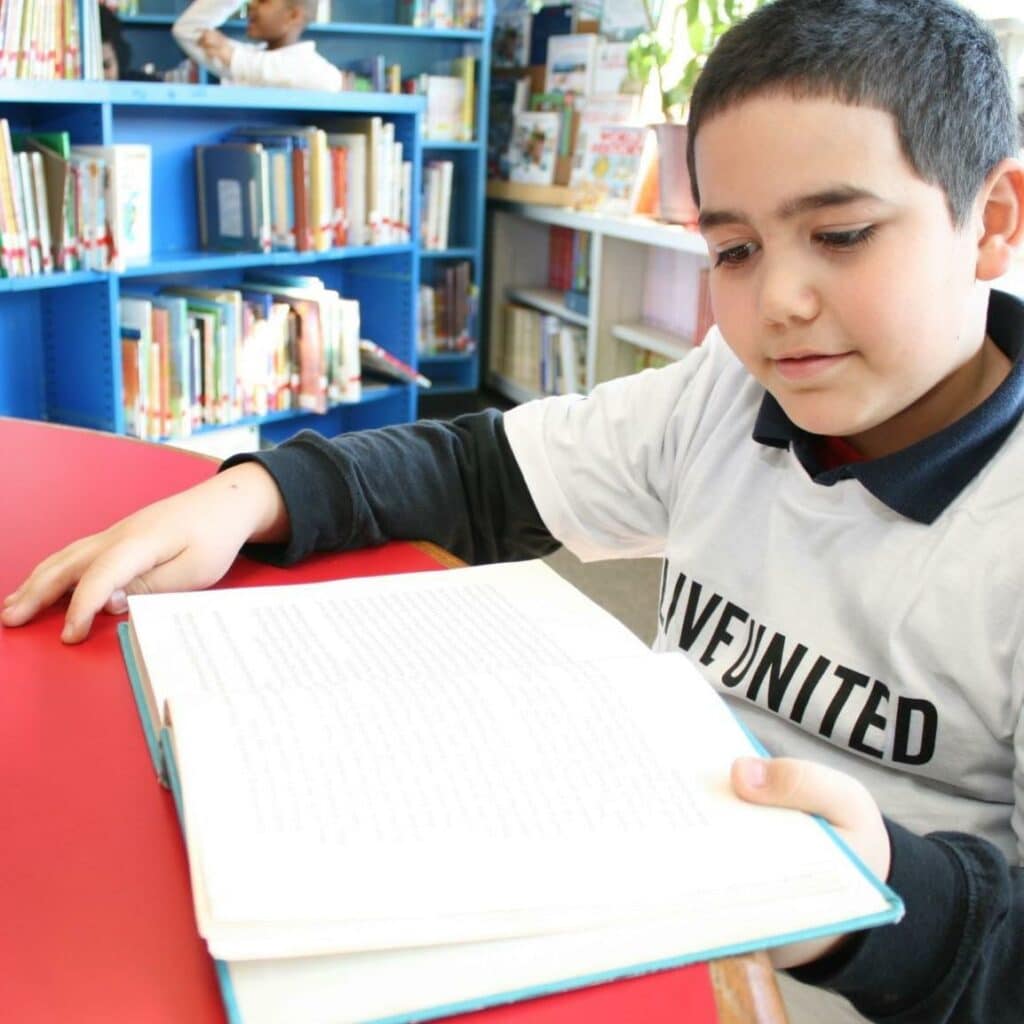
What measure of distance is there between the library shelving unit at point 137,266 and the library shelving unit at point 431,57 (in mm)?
694

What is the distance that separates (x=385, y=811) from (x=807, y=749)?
0.38 meters

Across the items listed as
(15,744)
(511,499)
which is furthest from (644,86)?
(15,744)

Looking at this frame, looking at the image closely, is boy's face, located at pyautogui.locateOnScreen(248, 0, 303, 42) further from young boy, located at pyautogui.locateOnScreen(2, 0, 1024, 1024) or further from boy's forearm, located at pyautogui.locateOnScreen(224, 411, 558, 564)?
young boy, located at pyautogui.locateOnScreen(2, 0, 1024, 1024)

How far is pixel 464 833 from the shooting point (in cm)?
44

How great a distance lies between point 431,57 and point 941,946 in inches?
169

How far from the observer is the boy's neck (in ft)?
2.47

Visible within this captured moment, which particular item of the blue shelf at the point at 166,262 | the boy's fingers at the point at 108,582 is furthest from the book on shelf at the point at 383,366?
the boy's fingers at the point at 108,582

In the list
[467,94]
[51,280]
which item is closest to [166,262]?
[51,280]

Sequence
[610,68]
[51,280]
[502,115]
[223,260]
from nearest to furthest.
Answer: [51,280] < [223,260] < [610,68] < [502,115]

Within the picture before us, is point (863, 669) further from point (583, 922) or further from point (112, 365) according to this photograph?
point (112, 365)

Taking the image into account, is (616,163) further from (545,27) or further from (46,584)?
(46,584)

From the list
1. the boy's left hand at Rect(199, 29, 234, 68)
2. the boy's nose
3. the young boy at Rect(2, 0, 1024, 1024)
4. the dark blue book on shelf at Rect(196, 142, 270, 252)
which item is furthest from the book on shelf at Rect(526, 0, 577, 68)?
the boy's nose

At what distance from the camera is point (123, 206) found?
2.51 meters

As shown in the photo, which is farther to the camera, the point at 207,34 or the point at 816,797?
the point at 207,34
